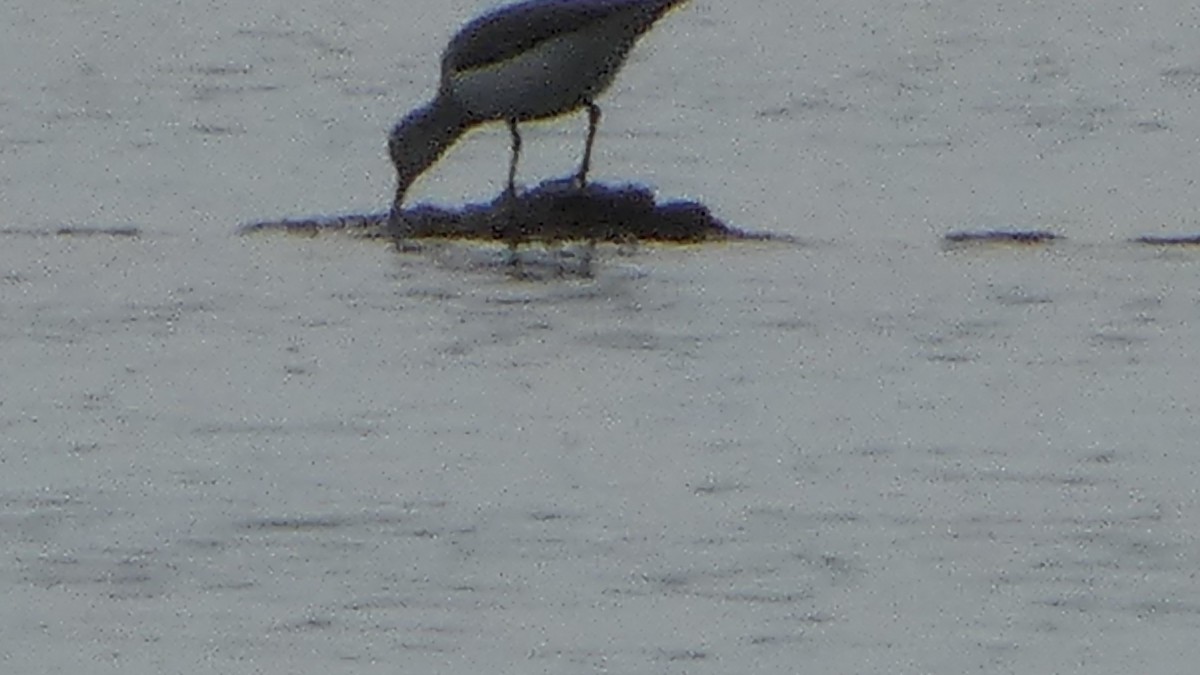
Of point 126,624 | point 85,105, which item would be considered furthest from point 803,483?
point 85,105

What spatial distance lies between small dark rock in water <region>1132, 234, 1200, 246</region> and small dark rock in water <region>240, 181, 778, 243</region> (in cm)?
122

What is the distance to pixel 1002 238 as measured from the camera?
10.6 m

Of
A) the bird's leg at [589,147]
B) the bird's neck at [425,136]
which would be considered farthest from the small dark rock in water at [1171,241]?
the bird's neck at [425,136]

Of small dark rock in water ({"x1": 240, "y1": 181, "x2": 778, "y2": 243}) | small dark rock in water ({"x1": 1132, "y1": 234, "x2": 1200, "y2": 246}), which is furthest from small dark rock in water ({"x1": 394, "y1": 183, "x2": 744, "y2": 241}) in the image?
small dark rock in water ({"x1": 1132, "y1": 234, "x2": 1200, "y2": 246})

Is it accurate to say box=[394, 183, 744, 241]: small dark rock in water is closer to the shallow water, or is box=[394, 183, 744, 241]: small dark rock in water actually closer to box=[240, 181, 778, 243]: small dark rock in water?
box=[240, 181, 778, 243]: small dark rock in water

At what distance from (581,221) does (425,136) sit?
4.01ft

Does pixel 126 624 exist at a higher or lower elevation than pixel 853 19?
higher

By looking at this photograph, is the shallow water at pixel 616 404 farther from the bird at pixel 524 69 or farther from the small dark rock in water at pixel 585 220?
the bird at pixel 524 69

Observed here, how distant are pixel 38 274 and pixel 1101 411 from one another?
3.35 m

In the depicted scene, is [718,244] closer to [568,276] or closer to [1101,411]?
[568,276]

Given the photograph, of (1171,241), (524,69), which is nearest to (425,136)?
(524,69)

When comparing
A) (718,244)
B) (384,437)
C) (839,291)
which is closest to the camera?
(384,437)

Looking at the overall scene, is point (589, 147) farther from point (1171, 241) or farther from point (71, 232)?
point (1171, 241)

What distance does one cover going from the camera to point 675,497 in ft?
23.0
